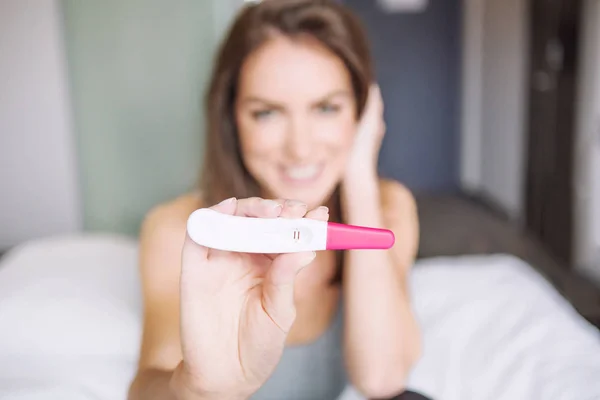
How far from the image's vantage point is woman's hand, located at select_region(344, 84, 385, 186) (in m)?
0.45

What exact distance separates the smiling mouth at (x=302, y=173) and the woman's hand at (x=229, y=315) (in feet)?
0.50

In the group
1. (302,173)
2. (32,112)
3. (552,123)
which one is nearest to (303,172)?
(302,173)

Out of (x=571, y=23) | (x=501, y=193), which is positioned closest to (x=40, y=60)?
(x=501, y=193)

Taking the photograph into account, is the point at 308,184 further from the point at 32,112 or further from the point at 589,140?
the point at 589,140

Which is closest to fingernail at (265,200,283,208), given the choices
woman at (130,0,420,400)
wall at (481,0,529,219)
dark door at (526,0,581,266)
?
woman at (130,0,420,400)

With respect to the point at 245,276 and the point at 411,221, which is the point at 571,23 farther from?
the point at 245,276

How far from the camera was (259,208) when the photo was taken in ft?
0.84

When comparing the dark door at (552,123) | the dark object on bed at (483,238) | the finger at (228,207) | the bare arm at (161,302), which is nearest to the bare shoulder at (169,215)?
the bare arm at (161,302)

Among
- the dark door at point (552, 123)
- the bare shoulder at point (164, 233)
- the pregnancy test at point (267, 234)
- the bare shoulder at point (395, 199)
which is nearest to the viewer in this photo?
the pregnancy test at point (267, 234)

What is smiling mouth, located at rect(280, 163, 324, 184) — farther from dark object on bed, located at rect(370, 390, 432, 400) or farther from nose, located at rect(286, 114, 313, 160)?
dark object on bed, located at rect(370, 390, 432, 400)

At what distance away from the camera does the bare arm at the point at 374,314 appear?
0.42m

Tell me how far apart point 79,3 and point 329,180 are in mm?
237

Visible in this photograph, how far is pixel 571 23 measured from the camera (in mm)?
773

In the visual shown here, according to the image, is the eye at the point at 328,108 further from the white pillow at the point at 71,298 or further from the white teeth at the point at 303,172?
the white pillow at the point at 71,298
